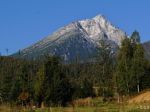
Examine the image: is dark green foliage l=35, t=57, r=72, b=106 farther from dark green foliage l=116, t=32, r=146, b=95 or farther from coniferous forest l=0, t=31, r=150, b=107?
dark green foliage l=116, t=32, r=146, b=95

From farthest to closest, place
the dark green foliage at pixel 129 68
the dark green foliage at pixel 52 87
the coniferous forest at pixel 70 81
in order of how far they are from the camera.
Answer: the dark green foliage at pixel 129 68 < the coniferous forest at pixel 70 81 < the dark green foliage at pixel 52 87

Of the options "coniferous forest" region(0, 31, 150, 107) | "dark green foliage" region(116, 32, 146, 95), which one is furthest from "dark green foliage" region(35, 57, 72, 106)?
"dark green foliage" region(116, 32, 146, 95)

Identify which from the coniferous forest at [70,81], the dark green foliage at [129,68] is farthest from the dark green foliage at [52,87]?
the dark green foliage at [129,68]

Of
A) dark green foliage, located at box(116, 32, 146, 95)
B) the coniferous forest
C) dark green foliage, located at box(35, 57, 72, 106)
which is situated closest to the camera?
dark green foliage, located at box(35, 57, 72, 106)

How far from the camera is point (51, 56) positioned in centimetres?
9225

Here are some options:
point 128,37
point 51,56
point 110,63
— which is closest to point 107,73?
point 110,63

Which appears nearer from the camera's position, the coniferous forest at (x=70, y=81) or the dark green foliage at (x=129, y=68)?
the coniferous forest at (x=70, y=81)

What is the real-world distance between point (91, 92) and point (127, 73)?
39.0 metres

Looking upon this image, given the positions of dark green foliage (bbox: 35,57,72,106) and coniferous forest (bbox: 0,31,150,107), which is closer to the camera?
dark green foliage (bbox: 35,57,72,106)

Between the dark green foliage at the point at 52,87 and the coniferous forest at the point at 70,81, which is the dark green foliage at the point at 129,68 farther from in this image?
the dark green foliage at the point at 52,87

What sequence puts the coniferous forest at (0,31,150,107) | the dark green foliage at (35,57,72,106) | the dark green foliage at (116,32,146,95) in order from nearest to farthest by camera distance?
1. the dark green foliage at (35,57,72,106)
2. the coniferous forest at (0,31,150,107)
3. the dark green foliage at (116,32,146,95)

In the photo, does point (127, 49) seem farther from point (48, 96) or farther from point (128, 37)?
point (48, 96)

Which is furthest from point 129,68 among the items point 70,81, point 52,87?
point 52,87

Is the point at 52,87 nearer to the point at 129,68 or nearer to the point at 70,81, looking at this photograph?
the point at 70,81
